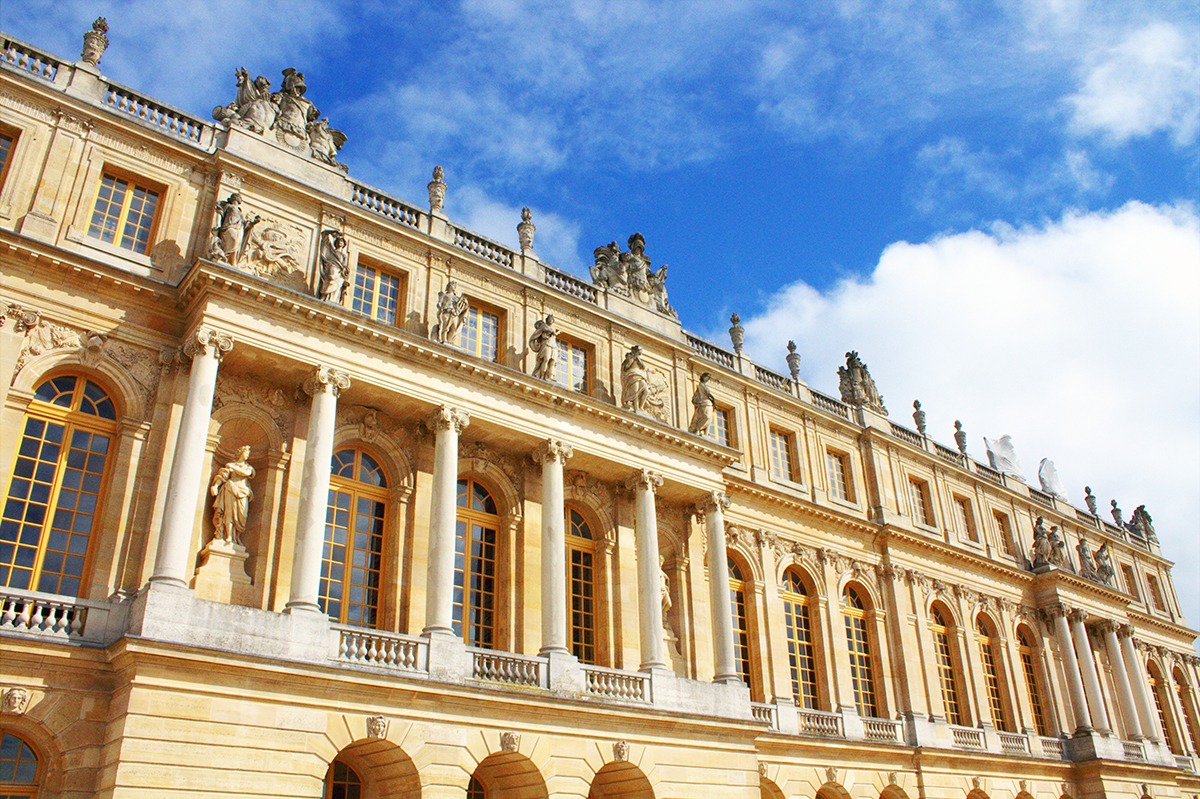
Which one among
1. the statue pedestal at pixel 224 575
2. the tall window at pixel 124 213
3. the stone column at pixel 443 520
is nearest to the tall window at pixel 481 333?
the stone column at pixel 443 520

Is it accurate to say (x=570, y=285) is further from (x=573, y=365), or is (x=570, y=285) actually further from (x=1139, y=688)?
(x=1139, y=688)

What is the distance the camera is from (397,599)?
19.5 metres

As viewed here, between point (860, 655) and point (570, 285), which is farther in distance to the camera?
point (860, 655)

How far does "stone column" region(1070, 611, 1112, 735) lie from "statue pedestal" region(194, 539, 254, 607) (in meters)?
29.0

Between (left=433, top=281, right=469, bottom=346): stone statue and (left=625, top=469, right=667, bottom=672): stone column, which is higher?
(left=433, top=281, right=469, bottom=346): stone statue

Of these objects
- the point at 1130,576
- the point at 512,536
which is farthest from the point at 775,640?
the point at 1130,576

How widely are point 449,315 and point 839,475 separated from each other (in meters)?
15.8

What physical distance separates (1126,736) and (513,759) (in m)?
27.7

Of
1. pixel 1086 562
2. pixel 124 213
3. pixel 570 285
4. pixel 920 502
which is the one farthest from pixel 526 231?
pixel 1086 562

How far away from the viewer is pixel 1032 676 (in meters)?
34.6

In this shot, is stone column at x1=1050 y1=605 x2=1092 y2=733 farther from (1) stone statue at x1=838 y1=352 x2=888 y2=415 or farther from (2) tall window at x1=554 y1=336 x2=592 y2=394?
(2) tall window at x1=554 y1=336 x2=592 y2=394

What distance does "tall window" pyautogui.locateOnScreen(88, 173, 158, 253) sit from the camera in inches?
740

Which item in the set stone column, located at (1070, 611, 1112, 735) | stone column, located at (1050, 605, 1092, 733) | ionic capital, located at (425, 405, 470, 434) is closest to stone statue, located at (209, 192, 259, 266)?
ionic capital, located at (425, 405, 470, 434)

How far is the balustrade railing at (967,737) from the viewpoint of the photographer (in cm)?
2931
